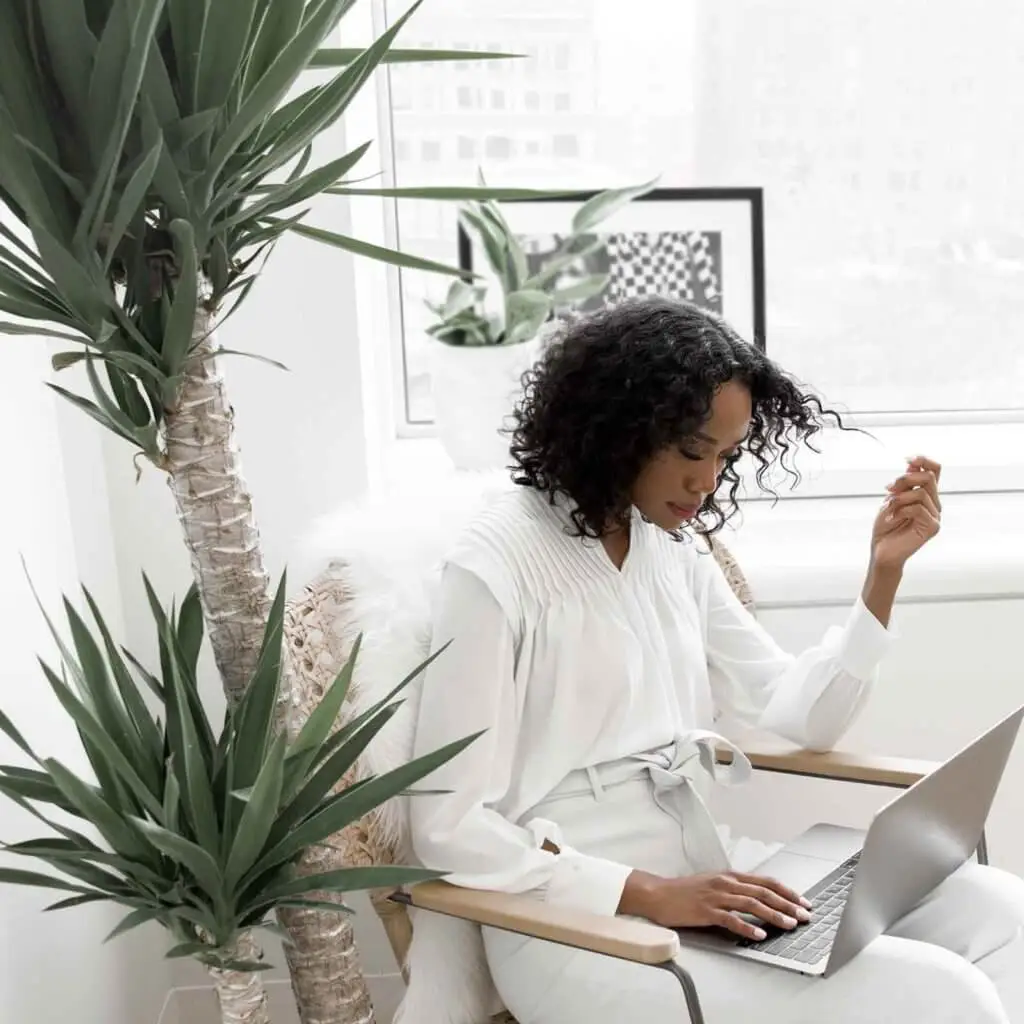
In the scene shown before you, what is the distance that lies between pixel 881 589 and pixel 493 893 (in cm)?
61

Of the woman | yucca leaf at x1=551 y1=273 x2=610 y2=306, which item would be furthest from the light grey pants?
yucca leaf at x1=551 y1=273 x2=610 y2=306

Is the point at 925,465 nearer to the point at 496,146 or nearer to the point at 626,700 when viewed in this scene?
the point at 626,700

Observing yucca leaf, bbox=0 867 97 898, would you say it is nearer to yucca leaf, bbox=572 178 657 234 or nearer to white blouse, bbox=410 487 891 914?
white blouse, bbox=410 487 891 914

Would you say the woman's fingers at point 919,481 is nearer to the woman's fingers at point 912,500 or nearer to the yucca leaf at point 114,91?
the woman's fingers at point 912,500

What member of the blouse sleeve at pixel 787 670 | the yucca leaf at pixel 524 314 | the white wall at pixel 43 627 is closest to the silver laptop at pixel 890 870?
the blouse sleeve at pixel 787 670

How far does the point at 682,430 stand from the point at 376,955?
1.09 meters

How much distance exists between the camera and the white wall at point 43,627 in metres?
1.44

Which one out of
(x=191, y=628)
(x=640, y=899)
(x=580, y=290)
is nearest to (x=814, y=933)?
(x=640, y=899)

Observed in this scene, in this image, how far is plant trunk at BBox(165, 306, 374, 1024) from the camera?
117 centimetres

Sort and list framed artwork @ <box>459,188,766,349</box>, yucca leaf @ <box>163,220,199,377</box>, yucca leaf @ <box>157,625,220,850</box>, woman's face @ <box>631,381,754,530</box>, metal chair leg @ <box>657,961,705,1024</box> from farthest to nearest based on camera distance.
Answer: framed artwork @ <box>459,188,766,349</box>
woman's face @ <box>631,381,754,530</box>
metal chair leg @ <box>657,961,705,1024</box>
yucca leaf @ <box>157,625,220,850</box>
yucca leaf @ <box>163,220,199,377</box>

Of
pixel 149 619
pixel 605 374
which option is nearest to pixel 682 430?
pixel 605 374

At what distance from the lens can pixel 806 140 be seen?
2.45 m

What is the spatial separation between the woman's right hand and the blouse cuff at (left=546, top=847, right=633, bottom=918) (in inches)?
0.9

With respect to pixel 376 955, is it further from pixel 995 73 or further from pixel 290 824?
pixel 995 73
